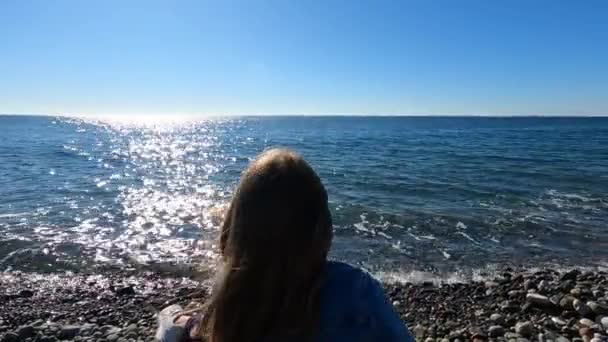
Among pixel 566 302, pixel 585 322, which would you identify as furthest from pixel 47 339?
pixel 566 302

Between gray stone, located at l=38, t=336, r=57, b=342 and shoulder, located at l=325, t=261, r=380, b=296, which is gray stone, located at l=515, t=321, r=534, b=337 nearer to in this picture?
shoulder, located at l=325, t=261, r=380, b=296

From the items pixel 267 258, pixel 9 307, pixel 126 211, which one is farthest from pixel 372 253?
pixel 267 258

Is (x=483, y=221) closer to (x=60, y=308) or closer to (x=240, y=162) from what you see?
(x=60, y=308)

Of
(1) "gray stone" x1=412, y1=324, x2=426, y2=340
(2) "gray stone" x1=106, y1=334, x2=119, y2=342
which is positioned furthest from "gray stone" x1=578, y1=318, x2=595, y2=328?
(2) "gray stone" x1=106, y1=334, x2=119, y2=342

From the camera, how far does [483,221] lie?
41.6ft

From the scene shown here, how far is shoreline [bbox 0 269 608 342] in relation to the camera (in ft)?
21.1

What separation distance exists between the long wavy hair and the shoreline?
15.4ft

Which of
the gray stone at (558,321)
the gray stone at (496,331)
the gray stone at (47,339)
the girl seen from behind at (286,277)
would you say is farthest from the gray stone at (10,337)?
the gray stone at (558,321)

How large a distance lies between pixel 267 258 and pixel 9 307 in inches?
311

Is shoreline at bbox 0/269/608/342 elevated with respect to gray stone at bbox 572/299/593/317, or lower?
lower

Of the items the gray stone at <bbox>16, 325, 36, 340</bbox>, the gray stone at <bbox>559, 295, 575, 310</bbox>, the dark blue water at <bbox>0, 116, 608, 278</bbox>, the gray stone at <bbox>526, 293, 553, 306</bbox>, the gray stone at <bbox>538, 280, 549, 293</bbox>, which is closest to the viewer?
the gray stone at <bbox>16, 325, 36, 340</bbox>

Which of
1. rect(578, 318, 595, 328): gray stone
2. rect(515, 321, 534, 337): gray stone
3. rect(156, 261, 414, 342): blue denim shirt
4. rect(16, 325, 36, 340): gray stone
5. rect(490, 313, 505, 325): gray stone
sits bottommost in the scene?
rect(16, 325, 36, 340): gray stone

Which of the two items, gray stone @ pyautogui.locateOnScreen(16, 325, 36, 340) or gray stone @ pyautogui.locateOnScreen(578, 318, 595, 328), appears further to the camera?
gray stone @ pyautogui.locateOnScreen(16, 325, 36, 340)

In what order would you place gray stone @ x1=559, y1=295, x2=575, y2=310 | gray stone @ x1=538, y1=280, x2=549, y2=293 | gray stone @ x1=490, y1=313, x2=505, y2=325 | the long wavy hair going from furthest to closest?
1. gray stone @ x1=538, y1=280, x2=549, y2=293
2. gray stone @ x1=559, y1=295, x2=575, y2=310
3. gray stone @ x1=490, y1=313, x2=505, y2=325
4. the long wavy hair
